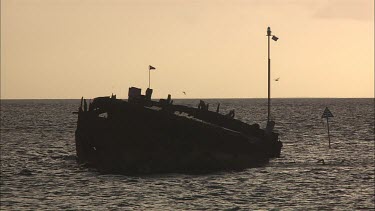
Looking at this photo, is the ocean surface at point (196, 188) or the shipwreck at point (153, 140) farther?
the shipwreck at point (153, 140)

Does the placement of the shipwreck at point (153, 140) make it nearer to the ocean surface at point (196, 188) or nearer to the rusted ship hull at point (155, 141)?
the rusted ship hull at point (155, 141)

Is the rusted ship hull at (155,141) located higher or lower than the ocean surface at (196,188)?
higher

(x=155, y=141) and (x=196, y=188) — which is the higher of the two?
(x=155, y=141)

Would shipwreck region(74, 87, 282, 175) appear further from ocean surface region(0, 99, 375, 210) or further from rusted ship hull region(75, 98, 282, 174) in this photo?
ocean surface region(0, 99, 375, 210)

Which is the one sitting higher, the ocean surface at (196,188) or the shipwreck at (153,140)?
the shipwreck at (153,140)

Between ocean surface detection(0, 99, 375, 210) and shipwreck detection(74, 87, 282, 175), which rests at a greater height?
shipwreck detection(74, 87, 282, 175)

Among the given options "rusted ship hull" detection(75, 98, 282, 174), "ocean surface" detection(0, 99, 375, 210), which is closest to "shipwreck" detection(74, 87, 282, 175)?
"rusted ship hull" detection(75, 98, 282, 174)

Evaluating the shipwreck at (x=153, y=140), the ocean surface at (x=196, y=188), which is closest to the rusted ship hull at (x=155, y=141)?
the shipwreck at (x=153, y=140)

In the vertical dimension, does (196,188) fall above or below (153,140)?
below

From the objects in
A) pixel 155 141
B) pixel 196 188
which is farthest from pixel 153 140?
pixel 196 188

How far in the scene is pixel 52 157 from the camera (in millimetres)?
56750

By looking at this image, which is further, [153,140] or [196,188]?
[153,140]

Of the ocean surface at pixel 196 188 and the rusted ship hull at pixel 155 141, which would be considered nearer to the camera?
the ocean surface at pixel 196 188

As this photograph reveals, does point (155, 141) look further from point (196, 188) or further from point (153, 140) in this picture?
point (196, 188)
